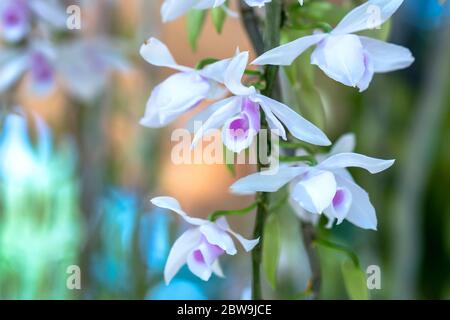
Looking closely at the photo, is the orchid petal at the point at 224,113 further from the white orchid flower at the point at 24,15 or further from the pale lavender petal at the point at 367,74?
the white orchid flower at the point at 24,15

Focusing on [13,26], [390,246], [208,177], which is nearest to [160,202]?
[13,26]

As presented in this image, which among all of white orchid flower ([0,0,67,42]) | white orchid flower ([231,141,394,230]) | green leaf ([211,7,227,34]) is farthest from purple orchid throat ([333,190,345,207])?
white orchid flower ([0,0,67,42])

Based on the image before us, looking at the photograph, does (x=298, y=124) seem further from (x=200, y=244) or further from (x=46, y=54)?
(x=46, y=54)

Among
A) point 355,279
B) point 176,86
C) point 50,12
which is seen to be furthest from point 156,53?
point 50,12

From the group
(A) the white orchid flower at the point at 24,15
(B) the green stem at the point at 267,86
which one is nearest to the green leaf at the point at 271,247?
(B) the green stem at the point at 267,86

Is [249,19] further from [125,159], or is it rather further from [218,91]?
[125,159]

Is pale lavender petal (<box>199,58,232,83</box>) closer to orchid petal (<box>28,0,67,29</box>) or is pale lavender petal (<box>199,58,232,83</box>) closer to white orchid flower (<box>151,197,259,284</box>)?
white orchid flower (<box>151,197,259,284</box>)
